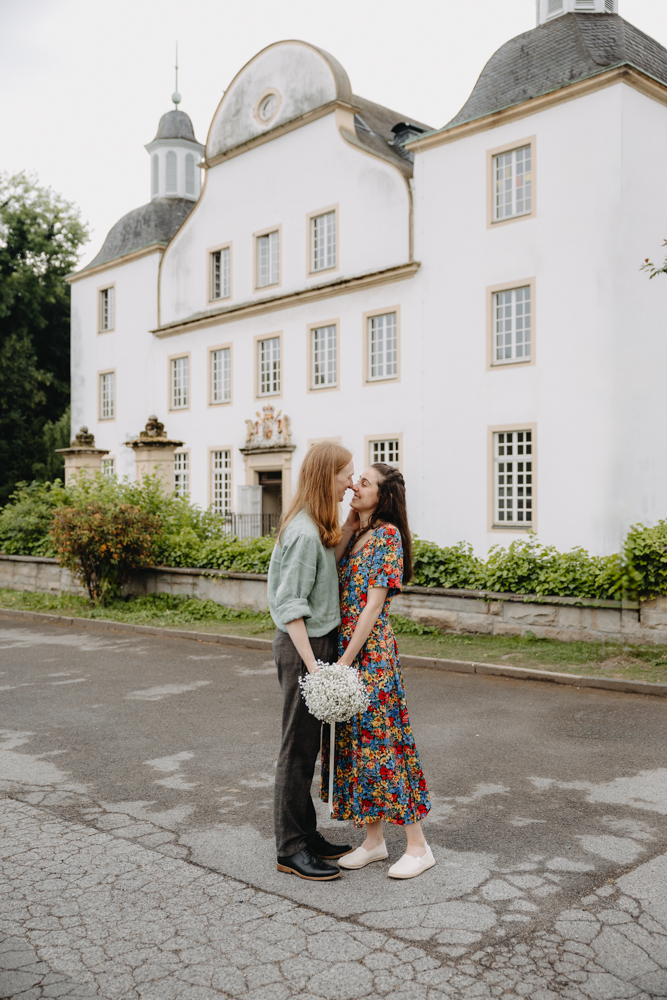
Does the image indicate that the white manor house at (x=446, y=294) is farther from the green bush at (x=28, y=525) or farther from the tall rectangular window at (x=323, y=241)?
the green bush at (x=28, y=525)

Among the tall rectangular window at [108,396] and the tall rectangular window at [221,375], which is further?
the tall rectangular window at [108,396]

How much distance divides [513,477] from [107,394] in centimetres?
1948

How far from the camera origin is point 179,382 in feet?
104

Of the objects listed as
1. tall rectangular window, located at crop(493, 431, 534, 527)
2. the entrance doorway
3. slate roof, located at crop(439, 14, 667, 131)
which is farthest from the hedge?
slate roof, located at crop(439, 14, 667, 131)

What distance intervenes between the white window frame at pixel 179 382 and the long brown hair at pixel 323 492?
2724 cm

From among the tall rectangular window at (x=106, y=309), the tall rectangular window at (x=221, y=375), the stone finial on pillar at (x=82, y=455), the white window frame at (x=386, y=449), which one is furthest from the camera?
the tall rectangular window at (x=106, y=309)

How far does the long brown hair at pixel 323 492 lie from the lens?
14.0 feet

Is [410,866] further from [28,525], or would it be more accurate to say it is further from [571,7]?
[571,7]

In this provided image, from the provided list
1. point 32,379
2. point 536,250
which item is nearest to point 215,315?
point 536,250

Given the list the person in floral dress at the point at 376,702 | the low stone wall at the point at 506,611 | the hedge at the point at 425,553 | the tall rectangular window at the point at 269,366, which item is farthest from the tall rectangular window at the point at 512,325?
the person in floral dress at the point at 376,702

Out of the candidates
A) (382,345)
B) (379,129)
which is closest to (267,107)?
(379,129)

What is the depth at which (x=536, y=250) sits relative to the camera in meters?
20.5

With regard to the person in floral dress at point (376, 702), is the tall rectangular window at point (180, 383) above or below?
above

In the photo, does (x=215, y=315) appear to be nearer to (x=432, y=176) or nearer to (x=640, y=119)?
(x=432, y=176)
